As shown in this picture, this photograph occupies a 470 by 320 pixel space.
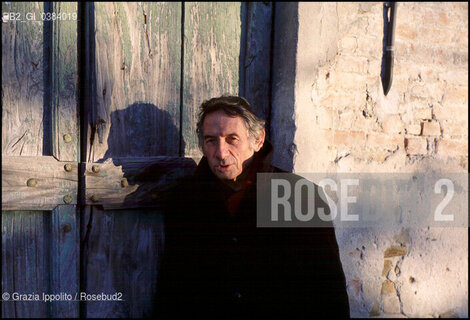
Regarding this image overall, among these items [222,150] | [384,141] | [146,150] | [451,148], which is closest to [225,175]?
[222,150]

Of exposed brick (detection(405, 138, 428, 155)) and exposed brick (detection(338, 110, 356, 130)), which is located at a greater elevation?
exposed brick (detection(338, 110, 356, 130))

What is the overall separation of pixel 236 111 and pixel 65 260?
864 millimetres

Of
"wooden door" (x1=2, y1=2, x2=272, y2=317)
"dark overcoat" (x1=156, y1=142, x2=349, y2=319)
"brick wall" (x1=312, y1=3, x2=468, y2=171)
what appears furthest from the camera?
"brick wall" (x1=312, y1=3, x2=468, y2=171)

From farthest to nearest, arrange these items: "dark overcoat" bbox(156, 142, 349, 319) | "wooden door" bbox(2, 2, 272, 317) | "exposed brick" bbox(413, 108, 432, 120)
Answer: "exposed brick" bbox(413, 108, 432, 120) → "wooden door" bbox(2, 2, 272, 317) → "dark overcoat" bbox(156, 142, 349, 319)

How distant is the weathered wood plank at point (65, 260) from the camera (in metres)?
1.38

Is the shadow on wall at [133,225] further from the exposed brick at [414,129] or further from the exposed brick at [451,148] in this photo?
the exposed brick at [451,148]

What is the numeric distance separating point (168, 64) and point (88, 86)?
321 mm

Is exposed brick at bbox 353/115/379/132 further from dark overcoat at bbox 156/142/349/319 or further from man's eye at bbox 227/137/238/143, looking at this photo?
man's eye at bbox 227/137/238/143

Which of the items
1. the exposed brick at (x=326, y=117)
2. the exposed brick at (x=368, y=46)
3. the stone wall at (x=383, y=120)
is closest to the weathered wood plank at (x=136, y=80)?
the stone wall at (x=383, y=120)

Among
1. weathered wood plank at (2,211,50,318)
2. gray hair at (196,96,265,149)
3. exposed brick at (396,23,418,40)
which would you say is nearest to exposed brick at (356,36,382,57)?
exposed brick at (396,23,418,40)

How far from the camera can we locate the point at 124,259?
1479 millimetres

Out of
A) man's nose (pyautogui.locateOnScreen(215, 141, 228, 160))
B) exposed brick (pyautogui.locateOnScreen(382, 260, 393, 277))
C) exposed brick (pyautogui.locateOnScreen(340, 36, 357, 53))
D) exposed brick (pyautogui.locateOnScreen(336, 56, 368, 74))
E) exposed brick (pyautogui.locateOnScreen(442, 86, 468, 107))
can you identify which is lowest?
exposed brick (pyautogui.locateOnScreen(382, 260, 393, 277))

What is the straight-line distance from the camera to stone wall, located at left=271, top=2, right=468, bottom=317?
147cm

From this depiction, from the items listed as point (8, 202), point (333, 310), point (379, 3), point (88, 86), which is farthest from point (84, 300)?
point (379, 3)
